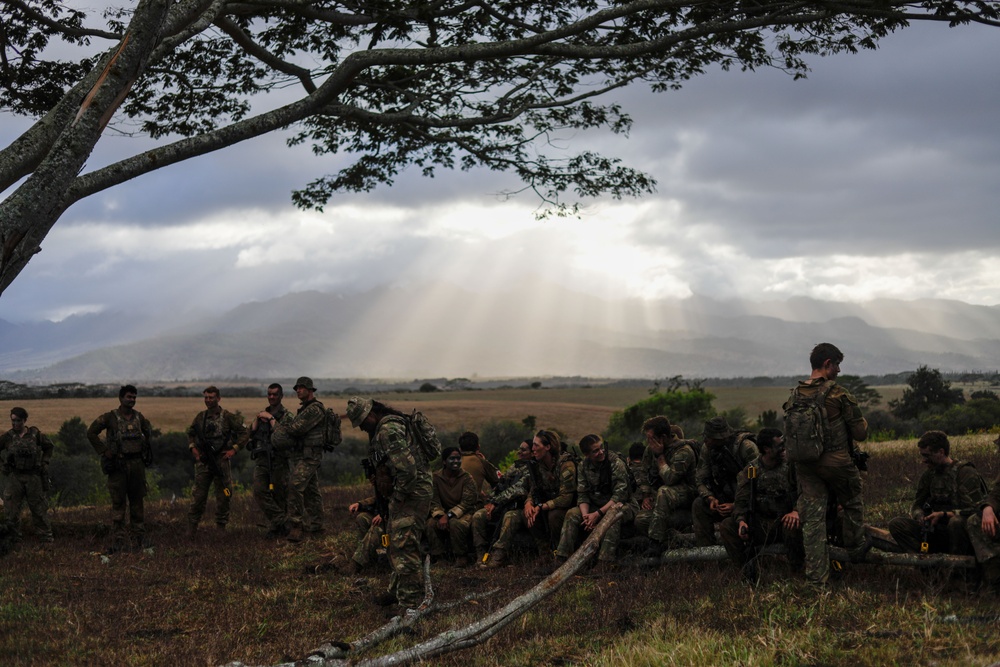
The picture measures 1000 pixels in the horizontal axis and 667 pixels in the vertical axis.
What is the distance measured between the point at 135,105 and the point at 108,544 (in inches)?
282

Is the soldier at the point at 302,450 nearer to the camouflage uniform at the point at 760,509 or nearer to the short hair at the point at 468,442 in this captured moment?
the short hair at the point at 468,442

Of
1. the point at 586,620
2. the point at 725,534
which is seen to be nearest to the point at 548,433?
the point at 725,534

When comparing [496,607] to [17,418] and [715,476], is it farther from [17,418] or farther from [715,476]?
[17,418]

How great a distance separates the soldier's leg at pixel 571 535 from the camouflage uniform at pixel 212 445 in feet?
19.3

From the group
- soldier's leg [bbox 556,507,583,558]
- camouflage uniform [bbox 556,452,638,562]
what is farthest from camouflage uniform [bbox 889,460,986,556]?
soldier's leg [bbox 556,507,583,558]

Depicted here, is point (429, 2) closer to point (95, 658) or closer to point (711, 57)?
point (711, 57)

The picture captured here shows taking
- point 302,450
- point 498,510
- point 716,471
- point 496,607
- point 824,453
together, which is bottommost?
point 496,607

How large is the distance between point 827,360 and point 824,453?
33.4 inches

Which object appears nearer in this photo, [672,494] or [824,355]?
[824,355]

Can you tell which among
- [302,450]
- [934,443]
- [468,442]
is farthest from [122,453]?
[934,443]


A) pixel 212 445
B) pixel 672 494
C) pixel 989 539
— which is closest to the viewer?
pixel 989 539

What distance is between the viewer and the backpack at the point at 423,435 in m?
9.14

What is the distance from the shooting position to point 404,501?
29.6 ft

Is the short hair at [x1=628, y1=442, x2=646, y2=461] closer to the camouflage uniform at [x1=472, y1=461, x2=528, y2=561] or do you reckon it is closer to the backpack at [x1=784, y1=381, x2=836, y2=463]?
the camouflage uniform at [x1=472, y1=461, x2=528, y2=561]
